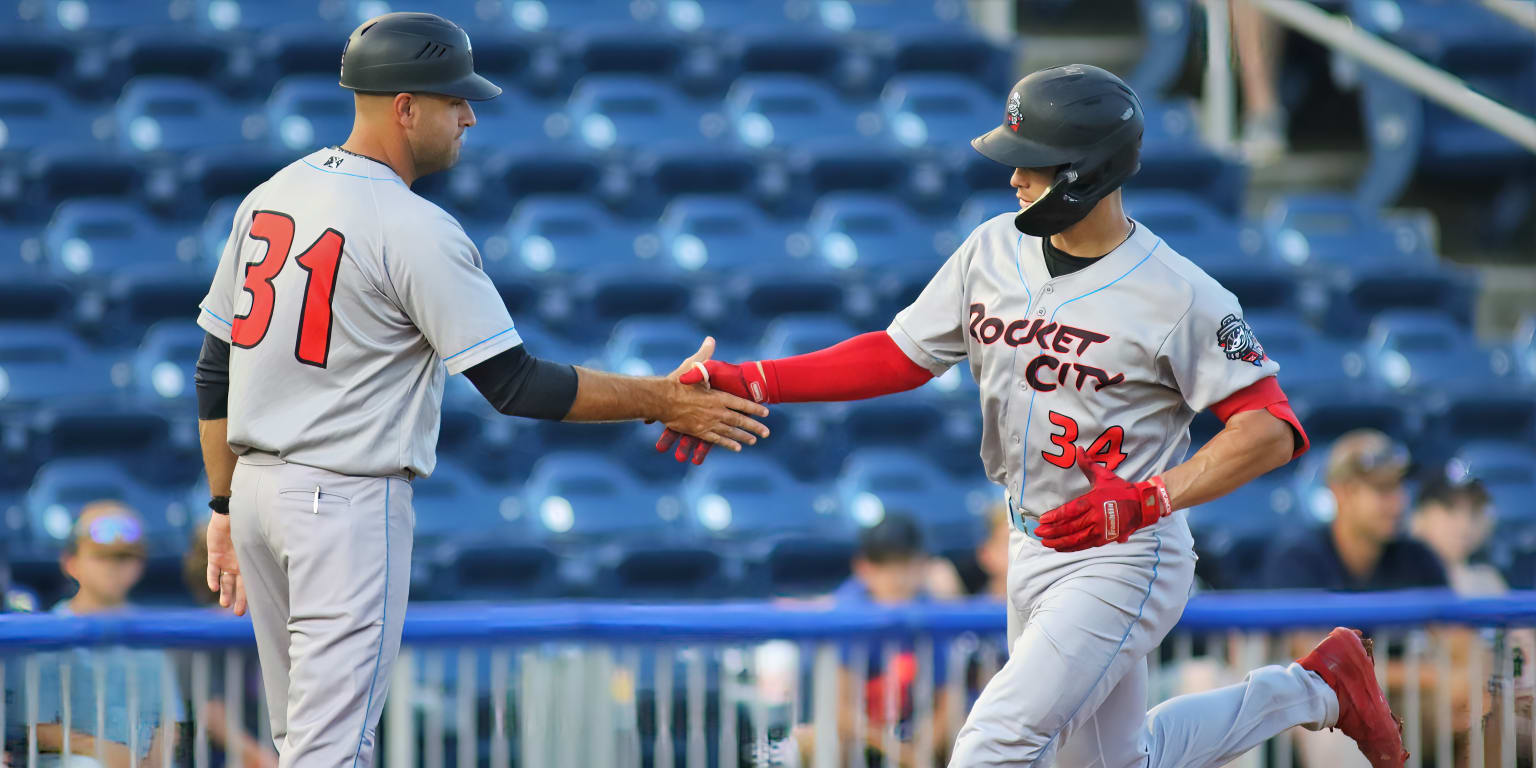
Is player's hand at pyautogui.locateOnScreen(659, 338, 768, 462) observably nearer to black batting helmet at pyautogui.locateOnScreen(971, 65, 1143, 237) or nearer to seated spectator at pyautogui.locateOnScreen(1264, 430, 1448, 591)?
black batting helmet at pyautogui.locateOnScreen(971, 65, 1143, 237)

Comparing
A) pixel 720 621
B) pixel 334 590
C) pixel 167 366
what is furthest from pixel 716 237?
pixel 334 590

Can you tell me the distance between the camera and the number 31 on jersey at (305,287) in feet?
9.61

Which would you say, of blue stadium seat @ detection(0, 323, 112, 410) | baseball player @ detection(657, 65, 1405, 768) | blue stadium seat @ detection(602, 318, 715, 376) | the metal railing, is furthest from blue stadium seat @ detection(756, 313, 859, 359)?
baseball player @ detection(657, 65, 1405, 768)

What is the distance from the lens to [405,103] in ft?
10.0

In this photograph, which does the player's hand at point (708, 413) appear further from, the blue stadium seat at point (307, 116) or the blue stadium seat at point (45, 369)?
the blue stadium seat at point (307, 116)

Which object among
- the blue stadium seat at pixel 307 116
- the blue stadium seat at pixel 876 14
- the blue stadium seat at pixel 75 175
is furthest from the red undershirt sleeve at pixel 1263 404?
the blue stadium seat at pixel 876 14

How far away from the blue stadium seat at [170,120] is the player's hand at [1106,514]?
5.20 m

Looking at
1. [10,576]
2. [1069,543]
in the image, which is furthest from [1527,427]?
[10,576]

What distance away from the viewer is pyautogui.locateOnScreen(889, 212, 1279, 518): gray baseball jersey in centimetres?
301

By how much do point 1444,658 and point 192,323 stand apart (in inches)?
183

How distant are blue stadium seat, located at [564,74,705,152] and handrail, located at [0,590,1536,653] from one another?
415cm

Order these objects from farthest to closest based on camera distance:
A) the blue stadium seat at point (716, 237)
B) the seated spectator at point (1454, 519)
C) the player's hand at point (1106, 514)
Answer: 1. the blue stadium seat at point (716, 237)
2. the seated spectator at point (1454, 519)
3. the player's hand at point (1106, 514)

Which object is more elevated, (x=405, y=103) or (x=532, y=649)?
(x=405, y=103)

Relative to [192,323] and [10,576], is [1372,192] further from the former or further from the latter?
[10,576]
